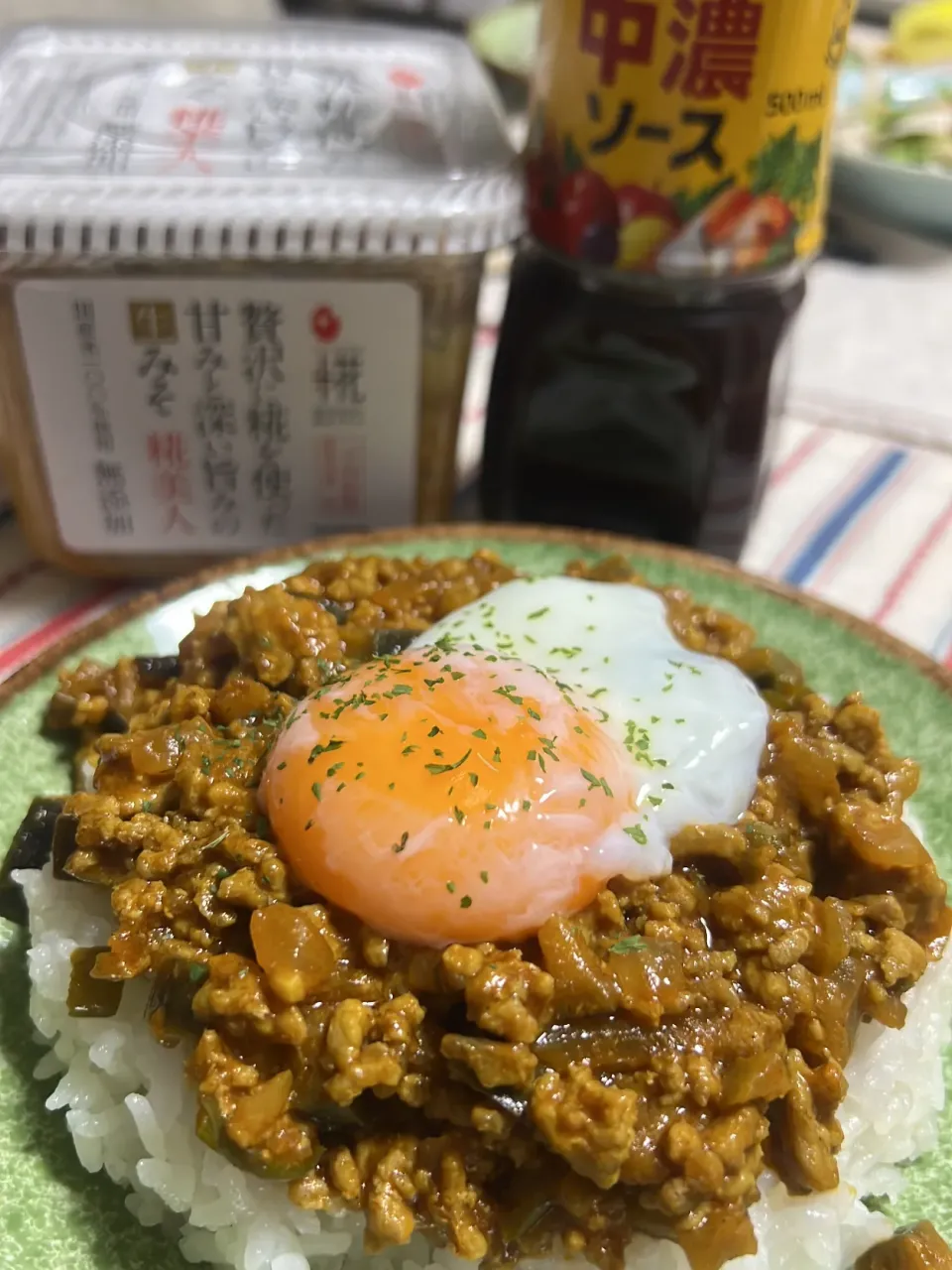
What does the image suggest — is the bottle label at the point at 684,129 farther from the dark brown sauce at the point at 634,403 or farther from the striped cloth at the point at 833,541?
the striped cloth at the point at 833,541

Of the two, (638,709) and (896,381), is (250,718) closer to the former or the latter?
(638,709)

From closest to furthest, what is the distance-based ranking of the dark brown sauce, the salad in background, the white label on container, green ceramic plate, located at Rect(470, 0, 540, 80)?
the white label on container → the dark brown sauce → the salad in background → green ceramic plate, located at Rect(470, 0, 540, 80)

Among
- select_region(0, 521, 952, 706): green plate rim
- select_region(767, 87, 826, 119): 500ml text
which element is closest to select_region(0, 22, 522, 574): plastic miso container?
select_region(0, 521, 952, 706): green plate rim

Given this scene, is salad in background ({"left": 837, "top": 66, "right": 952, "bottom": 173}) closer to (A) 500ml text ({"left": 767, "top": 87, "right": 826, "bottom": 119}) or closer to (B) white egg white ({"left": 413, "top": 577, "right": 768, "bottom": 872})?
(A) 500ml text ({"left": 767, "top": 87, "right": 826, "bottom": 119})

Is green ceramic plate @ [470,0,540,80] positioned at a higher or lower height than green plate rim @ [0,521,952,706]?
higher

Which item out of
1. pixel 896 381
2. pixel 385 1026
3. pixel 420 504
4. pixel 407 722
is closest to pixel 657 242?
pixel 420 504

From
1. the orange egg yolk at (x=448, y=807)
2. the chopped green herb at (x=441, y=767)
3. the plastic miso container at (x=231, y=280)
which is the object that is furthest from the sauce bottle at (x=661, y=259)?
the chopped green herb at (x=441, y=767)

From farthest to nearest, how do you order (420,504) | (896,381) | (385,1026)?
(896,381) → (420,504) → (385,1026)
